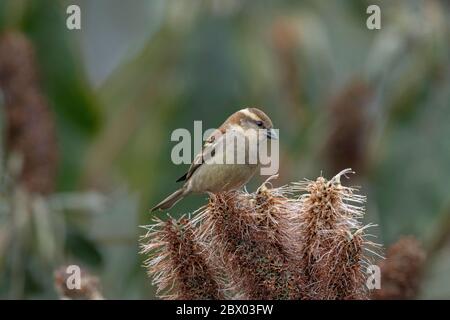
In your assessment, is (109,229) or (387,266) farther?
(109,229)

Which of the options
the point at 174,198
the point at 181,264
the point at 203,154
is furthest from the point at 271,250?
the point at 174,198

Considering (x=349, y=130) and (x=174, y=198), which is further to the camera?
(x=349, y=130)

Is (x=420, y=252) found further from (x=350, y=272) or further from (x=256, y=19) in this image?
(x=256, y=19)

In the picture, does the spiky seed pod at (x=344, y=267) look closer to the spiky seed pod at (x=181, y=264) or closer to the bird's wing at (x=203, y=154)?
the spiky seed pod at (x=181, y=264)

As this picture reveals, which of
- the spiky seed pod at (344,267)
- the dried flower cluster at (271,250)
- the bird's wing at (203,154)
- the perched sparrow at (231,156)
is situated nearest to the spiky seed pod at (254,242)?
the dried flower cluster at (271,250)

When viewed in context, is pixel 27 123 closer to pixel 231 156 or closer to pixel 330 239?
pixel 231 156

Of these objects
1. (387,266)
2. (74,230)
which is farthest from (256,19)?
(387,266)

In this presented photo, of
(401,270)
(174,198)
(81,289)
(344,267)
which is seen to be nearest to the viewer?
(344,267)
